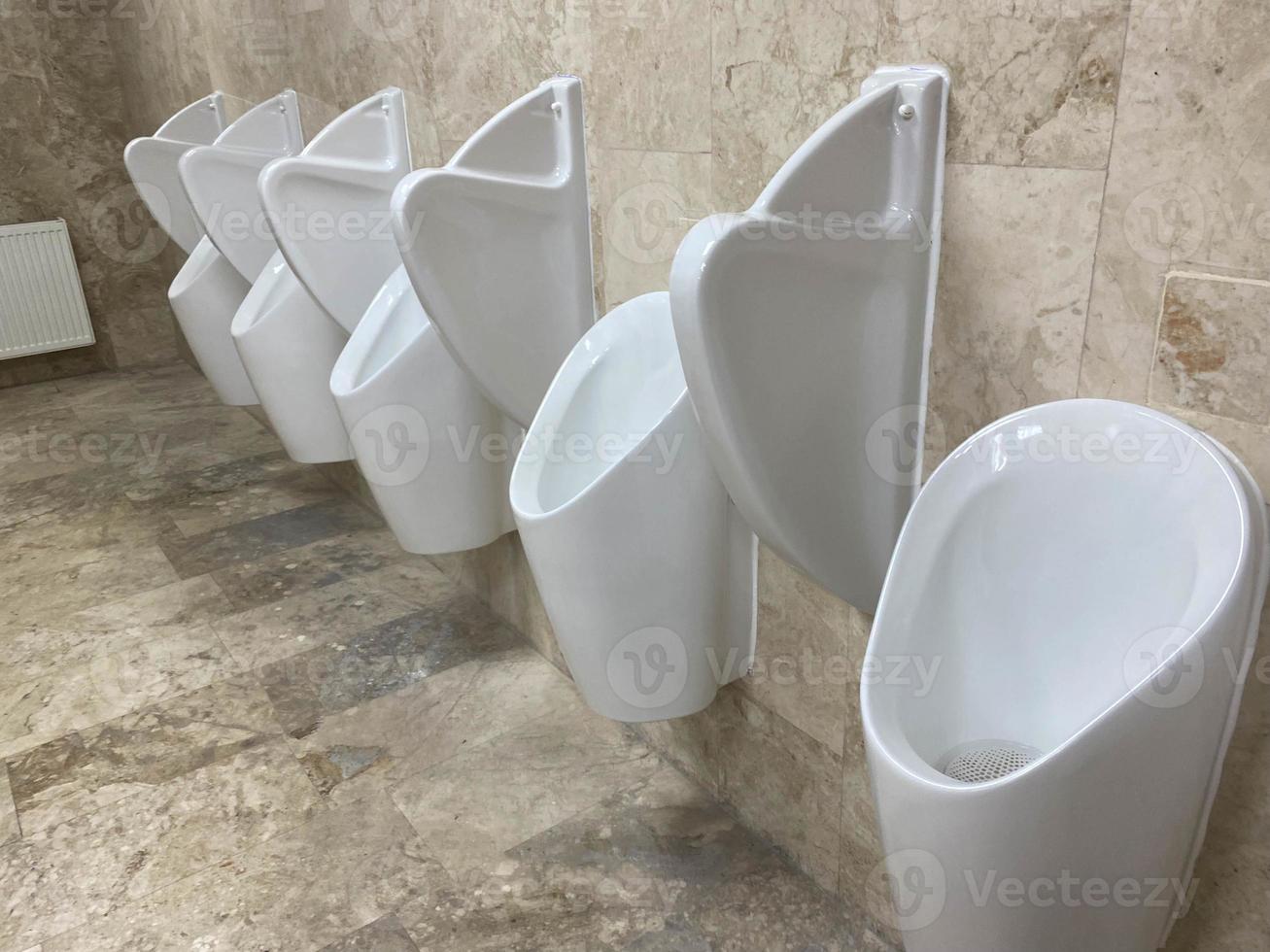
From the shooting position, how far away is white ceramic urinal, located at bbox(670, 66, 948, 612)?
1110mm

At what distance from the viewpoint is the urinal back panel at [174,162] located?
10.3 ft

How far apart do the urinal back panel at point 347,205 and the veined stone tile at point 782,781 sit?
1.25m

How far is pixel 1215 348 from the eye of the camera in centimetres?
97

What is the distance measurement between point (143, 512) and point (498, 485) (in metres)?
1.70

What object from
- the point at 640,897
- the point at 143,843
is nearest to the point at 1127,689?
the point at 640,897

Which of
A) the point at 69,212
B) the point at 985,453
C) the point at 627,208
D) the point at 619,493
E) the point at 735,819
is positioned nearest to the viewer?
the point at 985,453

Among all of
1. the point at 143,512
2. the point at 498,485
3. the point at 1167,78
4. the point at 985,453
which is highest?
the point at 1167,78

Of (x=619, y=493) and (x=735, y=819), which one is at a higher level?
(x=619, y=493)

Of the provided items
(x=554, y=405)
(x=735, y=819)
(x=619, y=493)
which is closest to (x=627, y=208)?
(x=554, y=405)

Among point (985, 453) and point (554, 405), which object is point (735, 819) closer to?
point (554, 405)

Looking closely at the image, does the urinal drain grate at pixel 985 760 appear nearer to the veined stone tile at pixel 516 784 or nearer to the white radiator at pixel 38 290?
the veined stone tile at pixel 516 784

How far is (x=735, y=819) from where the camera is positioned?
1.85 metres

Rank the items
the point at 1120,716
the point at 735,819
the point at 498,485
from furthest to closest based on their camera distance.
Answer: the point at 498,485 < the point at 735,819 < the point at 1120,716

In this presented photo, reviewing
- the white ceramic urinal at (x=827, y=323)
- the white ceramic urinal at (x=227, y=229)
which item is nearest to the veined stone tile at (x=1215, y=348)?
the white ceramic urinal at (x=827, y=323)
